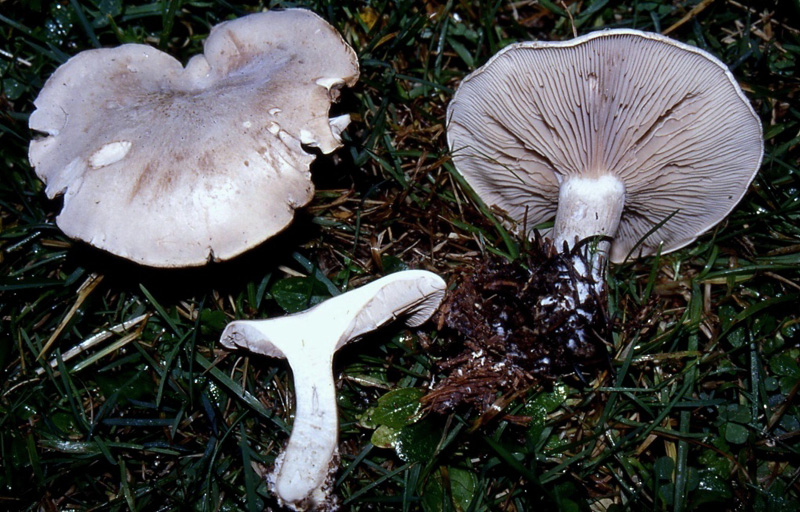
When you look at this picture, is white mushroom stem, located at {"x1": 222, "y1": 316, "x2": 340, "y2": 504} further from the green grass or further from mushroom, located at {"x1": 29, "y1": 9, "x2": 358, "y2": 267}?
mushroom, located at {"x1": 29, "y1": 9, "x2": 358, "y2": 267}

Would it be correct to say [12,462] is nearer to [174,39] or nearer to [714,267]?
[174,39]

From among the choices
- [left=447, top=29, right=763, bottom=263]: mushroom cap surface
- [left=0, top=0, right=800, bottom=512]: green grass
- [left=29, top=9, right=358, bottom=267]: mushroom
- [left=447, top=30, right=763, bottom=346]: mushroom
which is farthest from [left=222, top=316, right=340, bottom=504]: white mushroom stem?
[left=447, top=29, right=763, bottom=263]: mushroom cap surface

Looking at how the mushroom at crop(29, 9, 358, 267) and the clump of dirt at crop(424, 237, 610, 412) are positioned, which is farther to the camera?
the clump of dirt at crop(424, 237, 610, 412)

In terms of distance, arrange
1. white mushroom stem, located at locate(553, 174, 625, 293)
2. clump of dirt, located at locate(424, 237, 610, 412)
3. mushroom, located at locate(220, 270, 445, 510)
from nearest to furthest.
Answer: mushroom, located at locate(220, 270, 445, 510) < clump of dirt, located at locate(424, 237, 610, 412) < white mushroom stem, located at locate(553, 174, 625, 293)

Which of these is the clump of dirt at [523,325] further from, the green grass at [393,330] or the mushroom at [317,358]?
the mushroom at [317,358]

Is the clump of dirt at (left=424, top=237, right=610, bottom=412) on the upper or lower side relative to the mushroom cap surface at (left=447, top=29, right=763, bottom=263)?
lower

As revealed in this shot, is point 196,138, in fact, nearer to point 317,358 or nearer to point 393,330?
point 317,358

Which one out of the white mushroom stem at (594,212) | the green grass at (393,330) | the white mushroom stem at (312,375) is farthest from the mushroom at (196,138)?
the white mushroom stem at (594,212)
